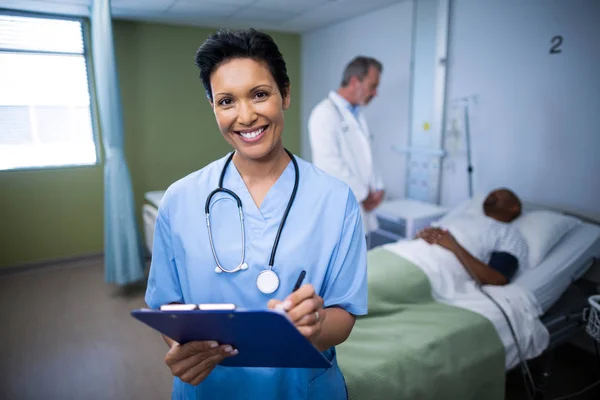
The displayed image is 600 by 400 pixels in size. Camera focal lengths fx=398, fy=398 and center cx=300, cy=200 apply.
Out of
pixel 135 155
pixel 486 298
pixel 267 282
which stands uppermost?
pixel 135 155

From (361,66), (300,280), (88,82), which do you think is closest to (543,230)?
(361,66)

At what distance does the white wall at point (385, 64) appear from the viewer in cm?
309

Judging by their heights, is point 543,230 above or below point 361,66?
below

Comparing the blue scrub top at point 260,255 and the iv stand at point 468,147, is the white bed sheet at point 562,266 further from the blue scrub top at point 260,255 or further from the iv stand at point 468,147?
the blue scrub top at point 260,255

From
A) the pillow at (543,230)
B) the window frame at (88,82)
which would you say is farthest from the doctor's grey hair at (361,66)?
the window frame at (88,82)

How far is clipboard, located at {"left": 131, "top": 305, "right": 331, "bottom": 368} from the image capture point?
55 cm

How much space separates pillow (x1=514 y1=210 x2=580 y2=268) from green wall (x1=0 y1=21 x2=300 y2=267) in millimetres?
2902

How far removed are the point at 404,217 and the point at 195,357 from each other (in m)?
2.14

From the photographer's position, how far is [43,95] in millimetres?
3305

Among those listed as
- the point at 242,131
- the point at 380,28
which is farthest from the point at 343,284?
the point at 380,28

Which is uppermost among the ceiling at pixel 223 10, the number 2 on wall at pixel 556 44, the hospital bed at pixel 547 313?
the ceiling at pixel 223 10

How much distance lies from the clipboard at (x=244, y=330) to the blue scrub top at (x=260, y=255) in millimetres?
133

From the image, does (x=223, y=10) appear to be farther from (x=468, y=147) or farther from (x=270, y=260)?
(x=270, y=260)

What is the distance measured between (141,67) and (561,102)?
328 centimetres
